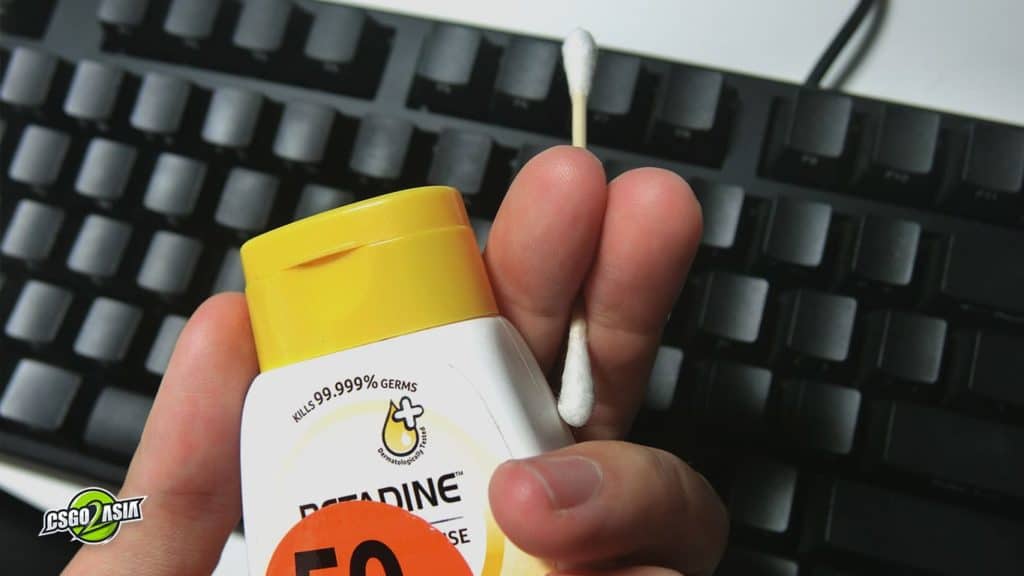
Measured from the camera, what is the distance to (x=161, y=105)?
0.50 meters

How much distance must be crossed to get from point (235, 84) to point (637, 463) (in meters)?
0.35

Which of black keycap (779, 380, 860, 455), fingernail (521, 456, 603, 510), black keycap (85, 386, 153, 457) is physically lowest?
black keycap (85, 386, 153, 457)

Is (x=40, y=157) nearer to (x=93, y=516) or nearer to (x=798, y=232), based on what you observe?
(x=93, y=516)

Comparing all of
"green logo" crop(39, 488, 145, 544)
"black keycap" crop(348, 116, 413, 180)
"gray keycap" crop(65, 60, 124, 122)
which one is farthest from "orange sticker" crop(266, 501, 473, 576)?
"gray keycap" crop(65, 60, 124, 122)

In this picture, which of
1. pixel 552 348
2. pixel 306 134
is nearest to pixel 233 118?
pixel 306 134

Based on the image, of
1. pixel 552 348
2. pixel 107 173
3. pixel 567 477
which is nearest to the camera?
pixel 567 477

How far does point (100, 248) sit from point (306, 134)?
0.48ft

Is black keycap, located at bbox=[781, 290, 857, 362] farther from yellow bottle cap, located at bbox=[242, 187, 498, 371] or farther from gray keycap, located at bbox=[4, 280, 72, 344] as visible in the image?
gray keycap, located at bbox=[4, 280, 72, 344]

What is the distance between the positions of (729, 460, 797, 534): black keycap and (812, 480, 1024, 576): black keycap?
21mm

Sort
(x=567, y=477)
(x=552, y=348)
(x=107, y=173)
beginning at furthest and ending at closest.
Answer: (x=107, y=173)
(x=552, y=348)
(x=567, y=477)

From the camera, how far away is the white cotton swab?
344mm

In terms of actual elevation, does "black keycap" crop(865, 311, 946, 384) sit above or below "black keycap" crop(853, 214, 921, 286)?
below

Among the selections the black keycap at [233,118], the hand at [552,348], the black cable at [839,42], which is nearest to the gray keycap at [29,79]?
the black keycap at [233,118]

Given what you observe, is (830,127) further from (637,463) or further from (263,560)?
(263,560)
